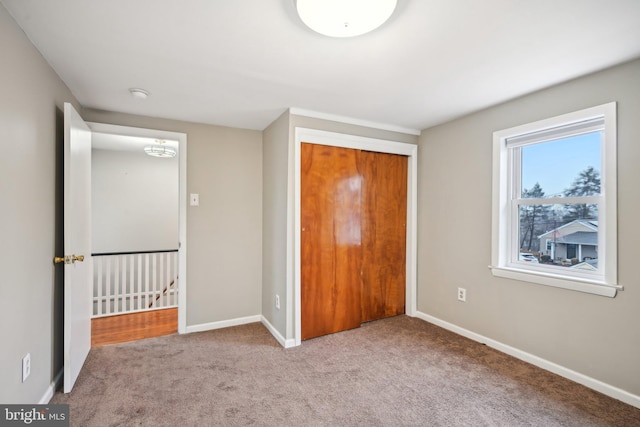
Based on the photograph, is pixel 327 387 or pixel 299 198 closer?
pixel 327 387

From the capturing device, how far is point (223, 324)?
3301 millimetres

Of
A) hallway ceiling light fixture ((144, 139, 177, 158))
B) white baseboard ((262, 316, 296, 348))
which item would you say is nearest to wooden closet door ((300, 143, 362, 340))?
white baseboard ((262, 316, 296, 348))

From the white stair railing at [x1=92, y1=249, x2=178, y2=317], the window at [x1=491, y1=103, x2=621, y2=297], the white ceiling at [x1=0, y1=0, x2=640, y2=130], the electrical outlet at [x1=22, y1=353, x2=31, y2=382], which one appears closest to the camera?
the white ceiling at [x1=0, y1=0, x2=640, y2=130]

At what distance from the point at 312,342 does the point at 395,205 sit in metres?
1.78

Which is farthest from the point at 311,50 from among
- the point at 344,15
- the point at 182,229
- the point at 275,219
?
the point at 182,229

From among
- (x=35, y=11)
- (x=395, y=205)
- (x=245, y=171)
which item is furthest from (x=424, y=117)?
(x=35, y=11)

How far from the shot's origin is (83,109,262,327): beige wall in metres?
3.18

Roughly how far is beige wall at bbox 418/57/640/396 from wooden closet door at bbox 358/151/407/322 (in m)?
0.23

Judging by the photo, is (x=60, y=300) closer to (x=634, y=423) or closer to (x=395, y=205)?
(x=395, y=205)

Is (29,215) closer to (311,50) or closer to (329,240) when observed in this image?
(311,50)

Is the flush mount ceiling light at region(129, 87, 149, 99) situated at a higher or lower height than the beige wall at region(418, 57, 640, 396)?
higher

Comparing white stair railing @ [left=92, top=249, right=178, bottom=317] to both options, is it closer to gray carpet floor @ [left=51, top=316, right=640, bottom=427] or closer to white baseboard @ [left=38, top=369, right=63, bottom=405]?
gray carpet floor @ [left=51, top=316, right=640, bottom=427]

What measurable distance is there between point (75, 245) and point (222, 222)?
4.40ft

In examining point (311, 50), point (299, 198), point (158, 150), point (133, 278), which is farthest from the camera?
point (158, 150)
